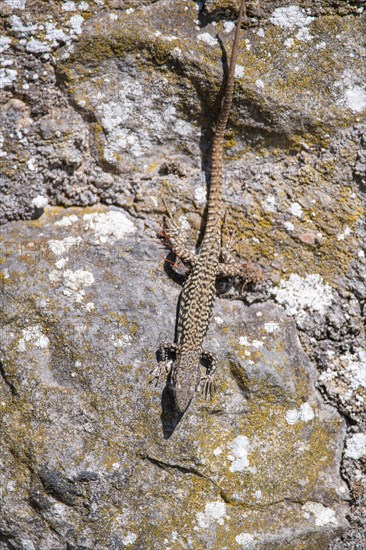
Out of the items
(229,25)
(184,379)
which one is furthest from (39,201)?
(229,25)

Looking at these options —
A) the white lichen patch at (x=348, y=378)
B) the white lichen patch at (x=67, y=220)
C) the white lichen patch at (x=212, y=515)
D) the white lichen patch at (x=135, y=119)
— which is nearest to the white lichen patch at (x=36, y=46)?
the white lichen patch at (x=135, y=119)

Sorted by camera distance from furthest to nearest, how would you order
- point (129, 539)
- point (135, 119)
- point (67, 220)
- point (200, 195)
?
point (200, 195) → point (135, 119) → point (67, 220) → point (129, 539)

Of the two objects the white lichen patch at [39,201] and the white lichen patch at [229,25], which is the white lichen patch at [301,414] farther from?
the white lichen patch at [229,25]

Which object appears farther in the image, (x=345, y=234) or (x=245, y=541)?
(x=345, y=234)

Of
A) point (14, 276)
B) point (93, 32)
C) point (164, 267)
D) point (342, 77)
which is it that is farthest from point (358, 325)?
point (93, 32)

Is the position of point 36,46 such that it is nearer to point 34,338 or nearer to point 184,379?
point 34,338

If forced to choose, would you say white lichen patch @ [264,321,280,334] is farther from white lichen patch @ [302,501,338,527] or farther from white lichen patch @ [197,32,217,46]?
white lichen patch @ [197,32,217,46]
